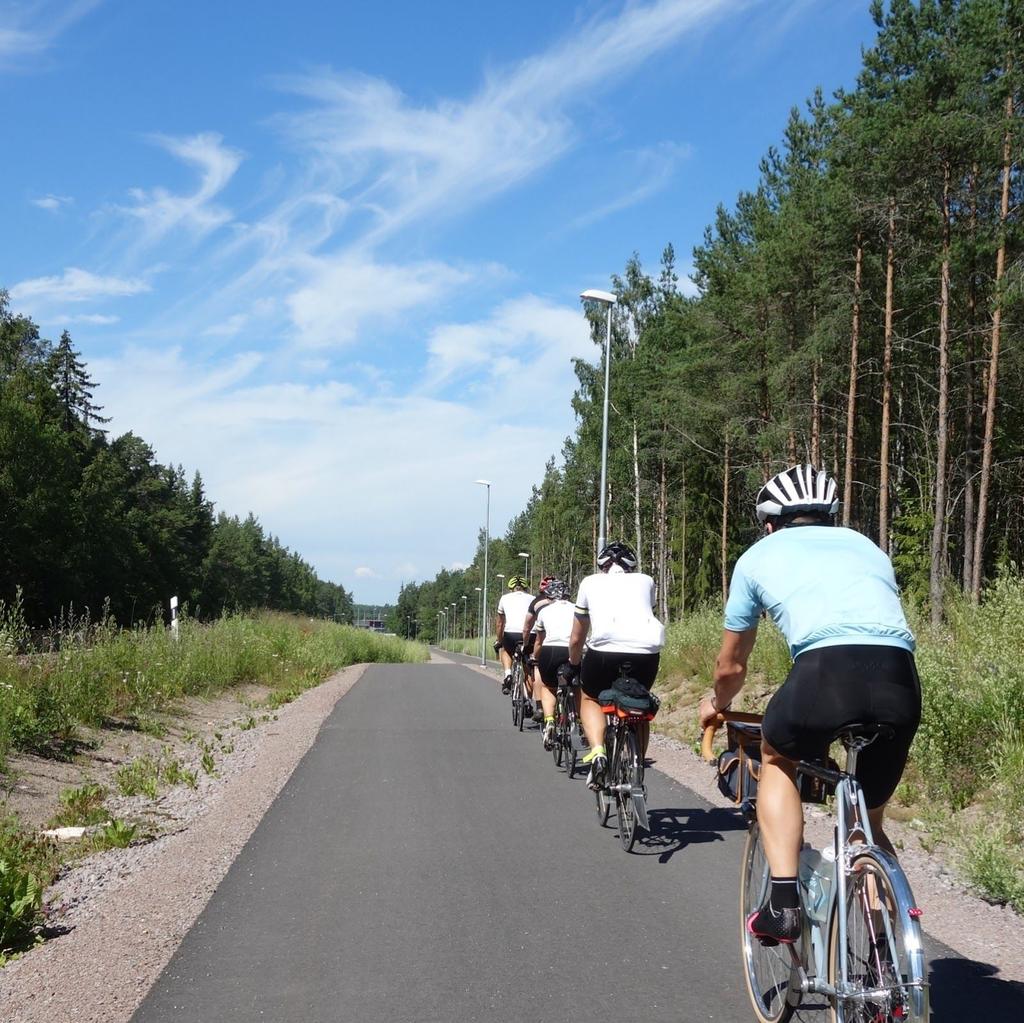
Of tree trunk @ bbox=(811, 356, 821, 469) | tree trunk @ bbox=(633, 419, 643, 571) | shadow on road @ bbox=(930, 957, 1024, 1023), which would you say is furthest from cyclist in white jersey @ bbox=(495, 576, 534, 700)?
tree trunk @ bbox=(633, 419, 643, 571)

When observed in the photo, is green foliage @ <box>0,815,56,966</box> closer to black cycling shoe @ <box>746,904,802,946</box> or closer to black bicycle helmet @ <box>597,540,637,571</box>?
black cycling shoe @ <box>746,904,802,946</box>

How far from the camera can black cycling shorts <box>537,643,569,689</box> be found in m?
10.6

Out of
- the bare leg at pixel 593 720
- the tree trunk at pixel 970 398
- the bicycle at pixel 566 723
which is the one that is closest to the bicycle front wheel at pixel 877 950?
the bare leg at pixel 593 720

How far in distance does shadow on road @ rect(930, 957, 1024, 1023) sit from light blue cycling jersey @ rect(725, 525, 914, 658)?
174 centimetres

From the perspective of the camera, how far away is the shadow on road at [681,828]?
6957mm

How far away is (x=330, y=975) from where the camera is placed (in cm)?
455

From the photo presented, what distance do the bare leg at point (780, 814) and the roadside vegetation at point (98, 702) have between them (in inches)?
140

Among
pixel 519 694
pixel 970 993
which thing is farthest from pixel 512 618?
pixel 970 993

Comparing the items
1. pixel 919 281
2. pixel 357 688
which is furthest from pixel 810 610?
pixel 919 281

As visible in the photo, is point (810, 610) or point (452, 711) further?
point (452, 711)

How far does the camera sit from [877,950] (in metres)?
3.17

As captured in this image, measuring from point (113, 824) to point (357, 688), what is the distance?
13531mm

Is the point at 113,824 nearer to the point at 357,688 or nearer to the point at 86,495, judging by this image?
the point at 357,688

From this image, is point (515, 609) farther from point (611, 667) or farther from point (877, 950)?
point (877, 950)
